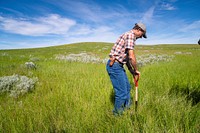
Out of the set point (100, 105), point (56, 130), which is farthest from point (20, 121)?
point (100, 105)

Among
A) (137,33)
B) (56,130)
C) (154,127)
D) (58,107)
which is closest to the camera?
(154,127)

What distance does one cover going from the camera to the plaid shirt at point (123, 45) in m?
3.42

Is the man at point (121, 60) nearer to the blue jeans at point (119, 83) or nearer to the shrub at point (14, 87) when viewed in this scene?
the blue jeans at point (119, 83)

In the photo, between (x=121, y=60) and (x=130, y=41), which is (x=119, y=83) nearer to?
(x=121, y=60)

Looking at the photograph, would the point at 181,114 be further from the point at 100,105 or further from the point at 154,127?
the point at 100,105

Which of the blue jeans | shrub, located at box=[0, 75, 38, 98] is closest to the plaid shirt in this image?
the blue jeans

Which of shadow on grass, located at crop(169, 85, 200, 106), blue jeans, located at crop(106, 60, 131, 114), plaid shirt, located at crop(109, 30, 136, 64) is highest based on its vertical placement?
plaid shirt, located at crop(109, 30, 136, 64)

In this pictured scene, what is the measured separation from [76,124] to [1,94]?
379 centimetres

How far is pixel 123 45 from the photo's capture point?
3572mm

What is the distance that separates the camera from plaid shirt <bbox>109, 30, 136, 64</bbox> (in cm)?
342

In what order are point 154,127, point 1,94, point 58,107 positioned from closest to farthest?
point 154,127
point 58,107
point 1,94

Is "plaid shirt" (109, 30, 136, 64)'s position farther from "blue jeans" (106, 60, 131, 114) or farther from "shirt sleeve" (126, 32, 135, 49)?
"blue jeans" (106, 60, 131, 114)

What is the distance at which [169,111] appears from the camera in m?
3.39

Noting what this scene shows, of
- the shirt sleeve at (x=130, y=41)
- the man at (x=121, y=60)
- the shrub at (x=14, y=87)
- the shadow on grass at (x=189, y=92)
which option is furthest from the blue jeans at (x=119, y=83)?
the shrub at (x=14, y=87)
